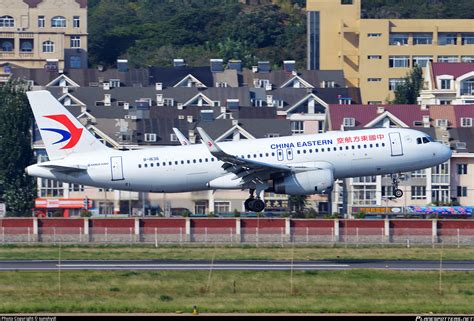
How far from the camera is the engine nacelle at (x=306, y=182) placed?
88.6 m

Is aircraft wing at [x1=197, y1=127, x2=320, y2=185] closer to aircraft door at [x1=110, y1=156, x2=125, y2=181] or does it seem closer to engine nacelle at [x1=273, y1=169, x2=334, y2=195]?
engine nacelle at [x1=273, y1=169, x2=334, y2=195]

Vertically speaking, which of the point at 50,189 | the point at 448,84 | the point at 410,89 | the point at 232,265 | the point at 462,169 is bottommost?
the point at 232,265

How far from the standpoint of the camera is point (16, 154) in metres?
151

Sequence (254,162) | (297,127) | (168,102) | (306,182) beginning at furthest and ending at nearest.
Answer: (168,102) < (297,127) < (306,182) < (254,162)

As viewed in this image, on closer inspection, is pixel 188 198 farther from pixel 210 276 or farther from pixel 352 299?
pixel 352 299

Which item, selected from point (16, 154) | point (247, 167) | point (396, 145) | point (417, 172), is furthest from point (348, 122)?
point (247, 167)

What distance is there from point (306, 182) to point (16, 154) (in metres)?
66.4

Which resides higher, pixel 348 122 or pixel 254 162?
pixel 348 122

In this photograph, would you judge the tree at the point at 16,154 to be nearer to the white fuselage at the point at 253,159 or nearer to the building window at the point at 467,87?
the white fuselage at the point at 253,159

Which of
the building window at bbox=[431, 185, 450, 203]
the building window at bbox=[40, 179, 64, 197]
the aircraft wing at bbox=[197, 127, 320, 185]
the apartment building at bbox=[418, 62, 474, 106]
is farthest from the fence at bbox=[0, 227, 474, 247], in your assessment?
the apartment building at bbox=[418, 62, 474, 106]

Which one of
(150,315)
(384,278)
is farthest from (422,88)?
(150,315)

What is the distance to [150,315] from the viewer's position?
61.7 m

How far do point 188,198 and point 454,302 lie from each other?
56.9 m

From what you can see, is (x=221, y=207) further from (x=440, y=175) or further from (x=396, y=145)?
(x=396, y=145)
